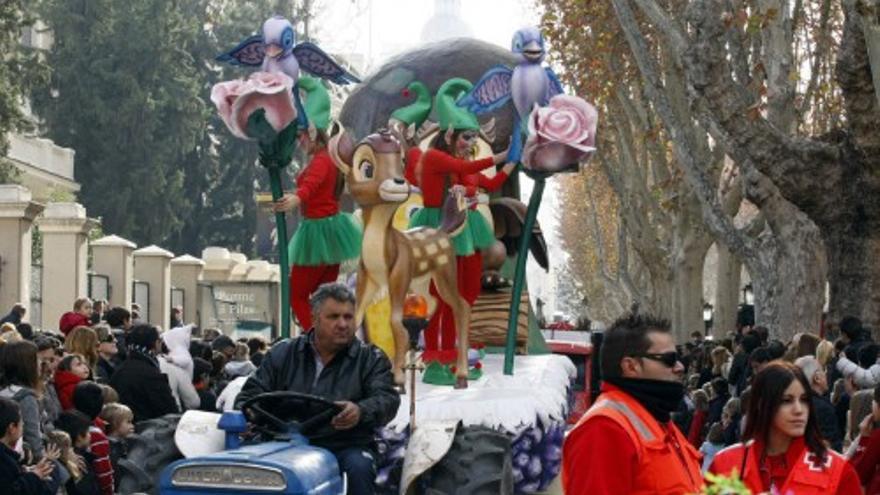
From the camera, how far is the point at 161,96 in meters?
60.3

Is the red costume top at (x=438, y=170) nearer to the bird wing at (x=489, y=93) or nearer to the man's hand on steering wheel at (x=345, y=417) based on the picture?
the bird wing at (x=489, y=93)

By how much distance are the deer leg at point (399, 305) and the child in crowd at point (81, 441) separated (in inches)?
87.6

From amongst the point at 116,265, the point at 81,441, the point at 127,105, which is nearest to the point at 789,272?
the point at 116,265

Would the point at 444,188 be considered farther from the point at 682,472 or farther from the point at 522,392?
the point at 682,472

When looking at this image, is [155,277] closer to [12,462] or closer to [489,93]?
[489,93]

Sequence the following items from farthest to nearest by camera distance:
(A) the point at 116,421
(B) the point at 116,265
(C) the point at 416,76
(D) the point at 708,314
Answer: (D) the point at 708,314 < (B) the point at 116,265 < (C) the point at 416,76 < (A) the point at 116,421

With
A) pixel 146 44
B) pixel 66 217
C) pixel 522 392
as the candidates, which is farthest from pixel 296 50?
pixel 146 44

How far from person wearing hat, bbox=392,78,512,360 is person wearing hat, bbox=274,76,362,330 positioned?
71cm

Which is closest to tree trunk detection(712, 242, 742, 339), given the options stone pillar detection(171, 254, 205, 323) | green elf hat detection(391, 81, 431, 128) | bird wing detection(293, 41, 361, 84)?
stone pillar detection(171, 254, 205, 323)

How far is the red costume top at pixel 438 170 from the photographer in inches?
631

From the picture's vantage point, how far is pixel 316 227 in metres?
15.6

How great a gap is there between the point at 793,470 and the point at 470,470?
4.13 meters

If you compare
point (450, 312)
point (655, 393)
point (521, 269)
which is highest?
point (521, 269)

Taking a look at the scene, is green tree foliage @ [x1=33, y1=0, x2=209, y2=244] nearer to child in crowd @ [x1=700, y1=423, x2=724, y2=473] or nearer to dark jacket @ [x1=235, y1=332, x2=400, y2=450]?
child in crowd @ [x1=700, y1=423, x2=724, y2=473]
